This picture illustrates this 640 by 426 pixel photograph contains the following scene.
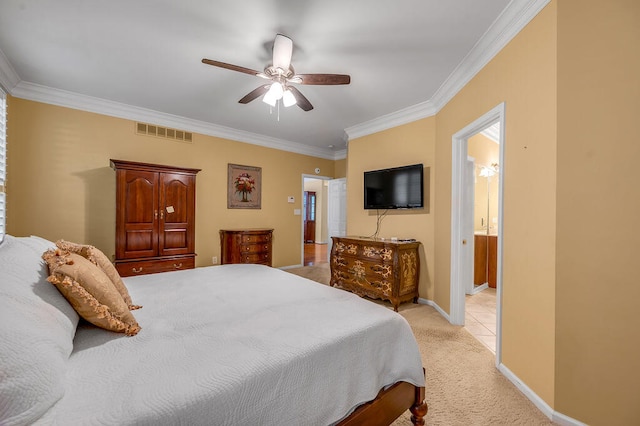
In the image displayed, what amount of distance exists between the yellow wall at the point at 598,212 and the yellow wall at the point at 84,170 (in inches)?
175

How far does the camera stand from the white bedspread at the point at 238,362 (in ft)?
2.55

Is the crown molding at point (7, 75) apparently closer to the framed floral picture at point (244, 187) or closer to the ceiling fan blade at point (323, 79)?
the framed floral picture at point (244, 187)

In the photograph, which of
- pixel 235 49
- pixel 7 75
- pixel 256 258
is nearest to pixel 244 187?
pixel 256 258

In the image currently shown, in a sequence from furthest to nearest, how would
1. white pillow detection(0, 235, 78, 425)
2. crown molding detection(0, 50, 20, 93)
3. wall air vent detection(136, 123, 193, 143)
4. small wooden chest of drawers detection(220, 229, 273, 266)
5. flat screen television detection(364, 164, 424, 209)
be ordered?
small wooden chest of drawers detection(220, 229, 273, 266) < wall air vent detection(136, 123, 193, 143) < flat screen television detection(364, 164, 424, 209) < crown molding detection(0, 50, 20, 93) < white pillow detection(0, 235, 78, 425)

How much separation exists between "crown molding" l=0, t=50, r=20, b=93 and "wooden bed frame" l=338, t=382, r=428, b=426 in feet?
13.8

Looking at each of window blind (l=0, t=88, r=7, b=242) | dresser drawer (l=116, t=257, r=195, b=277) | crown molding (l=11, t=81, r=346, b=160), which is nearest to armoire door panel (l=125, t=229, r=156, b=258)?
dresser drawer (l=116, t=257, r=195, b=277)

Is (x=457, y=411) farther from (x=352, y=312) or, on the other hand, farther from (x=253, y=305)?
(x=253, y=305)

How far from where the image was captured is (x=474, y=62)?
2.48 metres

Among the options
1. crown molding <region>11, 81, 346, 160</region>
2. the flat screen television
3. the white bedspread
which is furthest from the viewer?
the flat screen television

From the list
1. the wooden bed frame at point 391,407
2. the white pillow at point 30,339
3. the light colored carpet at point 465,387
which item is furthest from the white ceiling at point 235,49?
the light colored carpet at point 465,387

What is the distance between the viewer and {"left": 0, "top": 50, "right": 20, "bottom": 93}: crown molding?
2681 mm

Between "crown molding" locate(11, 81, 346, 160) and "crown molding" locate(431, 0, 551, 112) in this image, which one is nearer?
"crown molding" locate(431, 0, 551, 112)

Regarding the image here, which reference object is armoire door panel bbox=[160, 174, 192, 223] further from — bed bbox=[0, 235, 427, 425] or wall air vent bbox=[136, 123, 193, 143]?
bed bbox=[0, 235, 427, 425]

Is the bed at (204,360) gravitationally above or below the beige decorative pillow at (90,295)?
below
